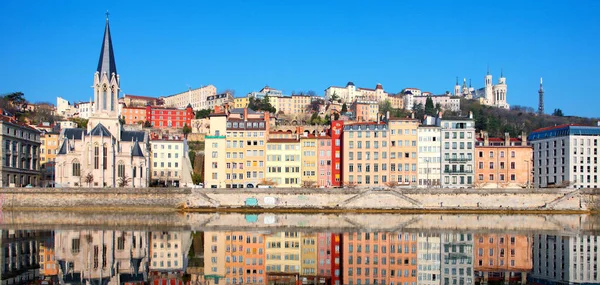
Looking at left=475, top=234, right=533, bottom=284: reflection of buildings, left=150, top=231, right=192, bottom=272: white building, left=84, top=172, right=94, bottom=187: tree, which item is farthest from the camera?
left=84, top=172, right=94, bottom=187: tree

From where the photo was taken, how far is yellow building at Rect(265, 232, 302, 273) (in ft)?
109

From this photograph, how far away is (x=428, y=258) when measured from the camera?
34.9 m

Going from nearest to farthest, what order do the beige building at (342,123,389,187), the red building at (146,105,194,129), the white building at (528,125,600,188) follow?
1. the beige building at (342,123,389,187)
2. the white building at (528,125,600,188)
3. the red building at (146,105,194,129)

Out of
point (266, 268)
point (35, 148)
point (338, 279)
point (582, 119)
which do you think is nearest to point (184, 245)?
point (266, 268)

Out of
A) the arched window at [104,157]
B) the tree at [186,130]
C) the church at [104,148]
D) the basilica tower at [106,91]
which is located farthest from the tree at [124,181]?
the tree at [186,130]

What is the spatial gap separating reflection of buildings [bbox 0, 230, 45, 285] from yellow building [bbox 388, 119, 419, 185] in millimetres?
45200

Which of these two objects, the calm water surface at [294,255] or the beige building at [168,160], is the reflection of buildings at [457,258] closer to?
the calm water surface at [294,255]

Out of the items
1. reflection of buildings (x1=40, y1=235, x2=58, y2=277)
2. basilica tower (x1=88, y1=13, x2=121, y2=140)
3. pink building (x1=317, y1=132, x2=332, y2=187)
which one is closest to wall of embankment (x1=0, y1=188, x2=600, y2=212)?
pink building (x1=317, y1=132, x2=332, y2=187)

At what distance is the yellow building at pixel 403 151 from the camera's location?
7769 cm

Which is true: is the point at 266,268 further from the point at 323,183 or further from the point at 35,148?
the point at 35,148

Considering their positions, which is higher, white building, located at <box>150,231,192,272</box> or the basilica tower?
the basilica tower

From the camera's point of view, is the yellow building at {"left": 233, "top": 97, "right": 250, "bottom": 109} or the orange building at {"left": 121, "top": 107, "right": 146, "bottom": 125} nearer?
the orange building at {"left": 121, "top": 107, "right": 146, "bottom": 125}

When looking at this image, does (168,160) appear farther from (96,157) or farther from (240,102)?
(240,102)

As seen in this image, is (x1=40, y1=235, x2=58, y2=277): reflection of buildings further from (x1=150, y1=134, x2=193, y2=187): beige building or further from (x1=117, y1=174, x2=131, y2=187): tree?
(x1=150, y1=134, x2=193, y2=187): beige building
